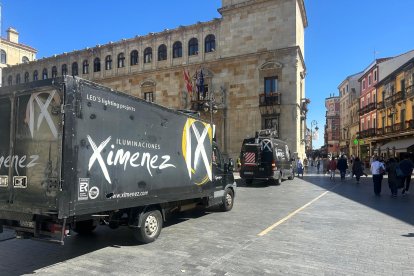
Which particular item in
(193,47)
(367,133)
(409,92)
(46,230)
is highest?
(193,47)

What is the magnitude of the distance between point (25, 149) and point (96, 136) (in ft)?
3.59

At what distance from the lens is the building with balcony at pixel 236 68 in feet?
112

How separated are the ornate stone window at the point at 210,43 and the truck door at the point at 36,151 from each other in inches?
1317

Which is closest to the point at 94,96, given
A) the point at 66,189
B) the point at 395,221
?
the point at 66,189

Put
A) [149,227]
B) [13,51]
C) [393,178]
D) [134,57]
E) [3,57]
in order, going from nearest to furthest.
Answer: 1. [149,227]
2. [393,178]
3. [134,57]
4. [3,57]
5. [13,51]

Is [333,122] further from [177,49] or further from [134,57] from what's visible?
[134,57]

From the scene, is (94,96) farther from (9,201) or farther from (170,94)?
(170,94)

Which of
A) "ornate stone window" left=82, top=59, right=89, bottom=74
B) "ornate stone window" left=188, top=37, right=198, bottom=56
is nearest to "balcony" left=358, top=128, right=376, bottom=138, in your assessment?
"ornate stone window" left=188, top=37, right=198, bottom=56

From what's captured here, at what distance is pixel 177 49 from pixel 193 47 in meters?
1.99

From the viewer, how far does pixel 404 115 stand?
126ft

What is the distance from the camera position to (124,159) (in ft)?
20.9

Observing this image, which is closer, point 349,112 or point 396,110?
point 396,110

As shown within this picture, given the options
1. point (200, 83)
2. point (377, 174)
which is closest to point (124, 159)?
point (377, 174)

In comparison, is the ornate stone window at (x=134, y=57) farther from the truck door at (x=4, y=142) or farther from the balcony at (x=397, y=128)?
the truck door at (x=4, y=142)
